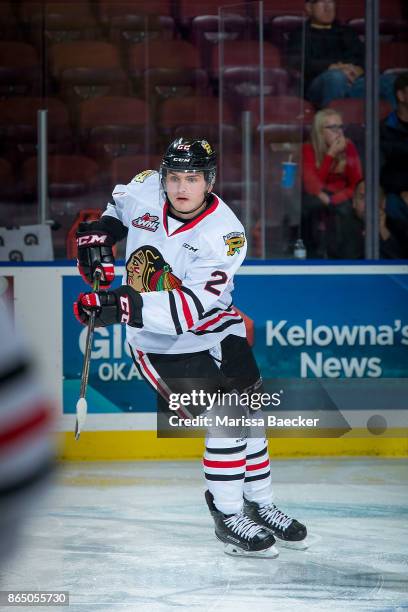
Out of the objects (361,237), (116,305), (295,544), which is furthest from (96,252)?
(361,237)

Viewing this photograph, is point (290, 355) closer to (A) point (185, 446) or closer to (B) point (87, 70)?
(A) point (185, 446)

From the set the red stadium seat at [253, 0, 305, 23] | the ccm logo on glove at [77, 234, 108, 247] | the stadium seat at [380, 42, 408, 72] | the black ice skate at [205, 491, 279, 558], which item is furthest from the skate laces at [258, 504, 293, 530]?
the stadium seat at [380, 42, 408, 72]

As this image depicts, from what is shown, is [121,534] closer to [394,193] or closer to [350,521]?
[350,521]

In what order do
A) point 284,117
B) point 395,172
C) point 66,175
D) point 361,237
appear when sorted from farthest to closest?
point 66,175 < point 284,117 < point 395,172 < point 361,237

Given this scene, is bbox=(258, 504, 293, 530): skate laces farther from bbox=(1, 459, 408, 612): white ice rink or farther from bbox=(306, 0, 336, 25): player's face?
bbox=(306, 0, 336, 25): player's face

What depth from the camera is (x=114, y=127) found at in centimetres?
534

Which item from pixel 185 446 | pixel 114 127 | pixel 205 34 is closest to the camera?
pixel 185 446

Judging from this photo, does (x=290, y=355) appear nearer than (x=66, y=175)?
Yes

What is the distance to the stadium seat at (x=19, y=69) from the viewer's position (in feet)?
17.3

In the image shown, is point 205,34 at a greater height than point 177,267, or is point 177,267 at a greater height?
point 205,34

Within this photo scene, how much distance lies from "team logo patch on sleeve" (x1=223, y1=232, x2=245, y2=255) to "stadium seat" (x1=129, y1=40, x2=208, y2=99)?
2.64 m

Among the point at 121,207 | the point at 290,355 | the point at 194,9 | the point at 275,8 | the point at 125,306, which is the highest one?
the point at 194,9

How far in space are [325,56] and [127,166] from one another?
1053 millimetres

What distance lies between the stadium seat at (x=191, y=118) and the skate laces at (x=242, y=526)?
8.07 feet
